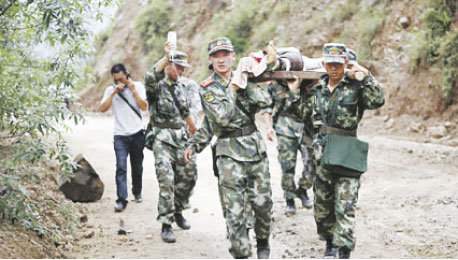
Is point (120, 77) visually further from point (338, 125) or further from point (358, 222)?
point (358, 222)

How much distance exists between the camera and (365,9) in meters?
16.2

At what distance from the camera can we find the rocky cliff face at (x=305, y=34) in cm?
1320

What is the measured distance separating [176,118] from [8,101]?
1926 mm

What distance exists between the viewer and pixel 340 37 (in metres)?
16.6

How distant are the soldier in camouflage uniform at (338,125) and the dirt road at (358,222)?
1.89ft

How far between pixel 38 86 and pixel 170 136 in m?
1.58

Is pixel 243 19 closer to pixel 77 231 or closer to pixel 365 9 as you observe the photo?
pixel 365 9

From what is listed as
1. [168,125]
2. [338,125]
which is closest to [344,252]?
[338,125]

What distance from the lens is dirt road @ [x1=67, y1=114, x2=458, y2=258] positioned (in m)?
4.98

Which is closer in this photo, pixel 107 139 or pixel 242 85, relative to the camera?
pixel 242 85

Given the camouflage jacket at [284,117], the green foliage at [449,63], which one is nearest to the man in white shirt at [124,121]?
the camouflage jacket at [284,117]

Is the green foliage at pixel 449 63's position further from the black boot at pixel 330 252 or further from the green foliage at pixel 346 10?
the black boot at pixel 330 252

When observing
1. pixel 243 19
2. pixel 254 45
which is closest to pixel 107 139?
pixel 254 45

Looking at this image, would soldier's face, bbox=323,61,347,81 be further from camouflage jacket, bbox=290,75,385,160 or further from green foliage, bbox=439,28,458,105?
green foliage, bbox=439,28,458,105
